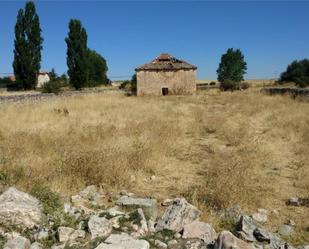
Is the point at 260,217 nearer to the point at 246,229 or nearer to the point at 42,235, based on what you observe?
the point at 246,229

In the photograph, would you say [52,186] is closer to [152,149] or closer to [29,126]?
[152,149]

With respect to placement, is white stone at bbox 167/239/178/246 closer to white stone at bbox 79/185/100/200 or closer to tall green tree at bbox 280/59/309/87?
white stone at bbox 79/185/100/200

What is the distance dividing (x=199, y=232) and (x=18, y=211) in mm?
2105

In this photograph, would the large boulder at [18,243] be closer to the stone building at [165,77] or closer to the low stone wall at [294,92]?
the low stone wall at [294,92]

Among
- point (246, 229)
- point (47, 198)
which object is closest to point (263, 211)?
point (246, 229)

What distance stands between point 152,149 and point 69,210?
4.45 m

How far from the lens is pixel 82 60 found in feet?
150

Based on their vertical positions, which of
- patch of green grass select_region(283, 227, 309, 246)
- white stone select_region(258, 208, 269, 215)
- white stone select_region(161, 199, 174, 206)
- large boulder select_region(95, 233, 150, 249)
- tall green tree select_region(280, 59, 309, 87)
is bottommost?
patch of green grass select_region(283, 227, 309, 246)

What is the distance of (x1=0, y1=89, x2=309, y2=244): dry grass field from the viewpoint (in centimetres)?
607

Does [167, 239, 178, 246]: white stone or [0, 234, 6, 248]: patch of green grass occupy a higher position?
[0, 234, 6, 248]: patch of green grass

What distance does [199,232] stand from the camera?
171 inches

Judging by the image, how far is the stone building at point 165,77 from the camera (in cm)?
3300

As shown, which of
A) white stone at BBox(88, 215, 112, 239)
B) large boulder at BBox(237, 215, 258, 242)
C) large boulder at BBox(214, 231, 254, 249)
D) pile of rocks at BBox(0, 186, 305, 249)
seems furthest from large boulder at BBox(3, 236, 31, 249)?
large boulder at BBox(237, 215, 258, 242)

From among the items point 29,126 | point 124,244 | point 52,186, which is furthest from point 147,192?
point 29,126
